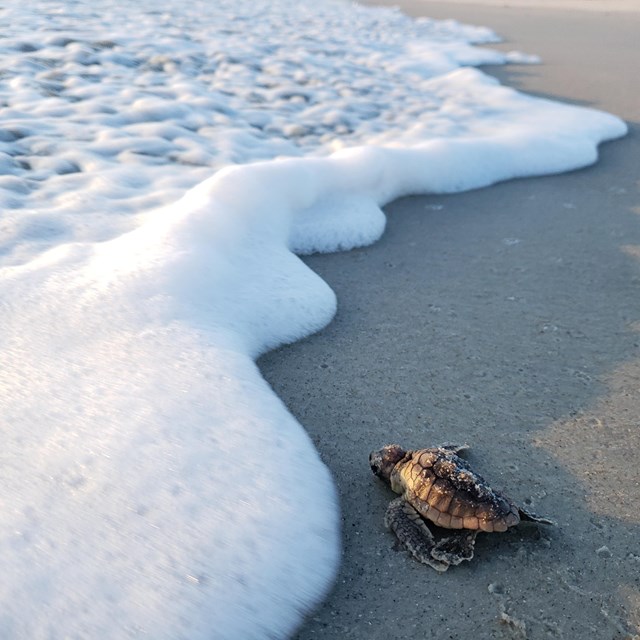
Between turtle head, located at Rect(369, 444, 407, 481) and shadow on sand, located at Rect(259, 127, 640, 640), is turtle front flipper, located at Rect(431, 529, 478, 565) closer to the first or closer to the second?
shadow on sand, located at Rect(259, 127, 640, 640)

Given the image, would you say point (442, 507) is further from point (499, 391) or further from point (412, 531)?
point (499, 391)

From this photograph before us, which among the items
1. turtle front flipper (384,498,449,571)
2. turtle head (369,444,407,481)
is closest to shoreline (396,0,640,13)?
turtle head (369,444,407,481)

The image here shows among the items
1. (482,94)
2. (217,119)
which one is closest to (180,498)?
(217,119)

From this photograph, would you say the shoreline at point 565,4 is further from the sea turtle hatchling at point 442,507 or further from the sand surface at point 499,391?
the sea turtle hatchling at point 442,507

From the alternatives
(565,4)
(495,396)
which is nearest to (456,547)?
(495,396)

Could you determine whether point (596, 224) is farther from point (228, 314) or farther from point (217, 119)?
point (217, 119)

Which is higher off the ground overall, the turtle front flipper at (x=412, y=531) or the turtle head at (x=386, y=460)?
the turtle head at (x=386, y=460)

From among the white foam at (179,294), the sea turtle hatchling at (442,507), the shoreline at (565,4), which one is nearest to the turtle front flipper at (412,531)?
the sea turtle hatchling at (442,507)
